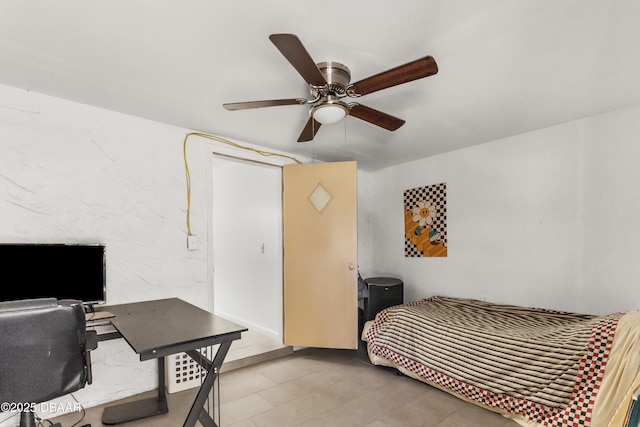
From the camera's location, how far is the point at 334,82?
6.21 feet

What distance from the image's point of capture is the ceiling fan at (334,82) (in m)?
1.50

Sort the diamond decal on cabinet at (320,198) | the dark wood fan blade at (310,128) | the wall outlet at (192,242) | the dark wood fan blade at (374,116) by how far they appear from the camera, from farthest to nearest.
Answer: the diamond decal on cabinet at (320,198), the wall outlet at (192,242), the dark wood fan blade at (310,128), the dark wood fan blade at (374,116)

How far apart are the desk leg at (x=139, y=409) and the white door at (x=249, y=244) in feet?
4.51

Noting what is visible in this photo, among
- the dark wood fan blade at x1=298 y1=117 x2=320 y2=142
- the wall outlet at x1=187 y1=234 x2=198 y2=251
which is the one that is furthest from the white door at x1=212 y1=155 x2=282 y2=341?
the dark wood fan blade at x1=298 y1=117 x2=320 y2=142

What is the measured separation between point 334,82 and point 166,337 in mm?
Result: 1719

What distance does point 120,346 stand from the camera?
8.21 feet

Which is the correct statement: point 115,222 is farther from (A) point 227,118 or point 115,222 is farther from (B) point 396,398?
(B) point 396,398

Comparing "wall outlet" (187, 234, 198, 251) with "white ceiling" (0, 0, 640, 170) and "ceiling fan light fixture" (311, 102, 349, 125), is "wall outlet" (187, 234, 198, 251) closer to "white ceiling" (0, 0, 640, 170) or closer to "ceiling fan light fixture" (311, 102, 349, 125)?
"white ceiling" (0, 0, 640, 170)

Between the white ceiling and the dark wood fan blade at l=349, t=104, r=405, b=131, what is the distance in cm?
20

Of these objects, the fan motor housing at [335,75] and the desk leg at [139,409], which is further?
the desk leg at [139,409]

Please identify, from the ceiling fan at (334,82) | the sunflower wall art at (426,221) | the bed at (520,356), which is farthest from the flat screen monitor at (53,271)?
the sunflower wall art at (426,221)

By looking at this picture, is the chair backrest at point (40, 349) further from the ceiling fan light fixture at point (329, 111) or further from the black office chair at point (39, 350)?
the ceiling fan light fixture at point (329, 111)

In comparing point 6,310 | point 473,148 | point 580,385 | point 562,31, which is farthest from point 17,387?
point 473,148

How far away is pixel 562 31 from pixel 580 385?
6.88ft
